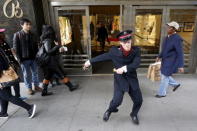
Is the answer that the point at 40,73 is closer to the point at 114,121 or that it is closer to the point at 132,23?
the point at 114,121

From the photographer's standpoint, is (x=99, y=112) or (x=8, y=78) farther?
(x=99, y=112)

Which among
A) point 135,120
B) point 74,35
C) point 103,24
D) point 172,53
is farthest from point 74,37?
point 103,24

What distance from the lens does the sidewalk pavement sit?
9.60 feet

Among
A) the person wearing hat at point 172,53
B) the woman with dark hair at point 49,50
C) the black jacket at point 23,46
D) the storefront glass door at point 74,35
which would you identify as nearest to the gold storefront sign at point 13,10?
the black jacket at point 23,46

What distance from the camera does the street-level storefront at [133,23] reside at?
15.7ft

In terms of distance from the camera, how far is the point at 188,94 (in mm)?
3963

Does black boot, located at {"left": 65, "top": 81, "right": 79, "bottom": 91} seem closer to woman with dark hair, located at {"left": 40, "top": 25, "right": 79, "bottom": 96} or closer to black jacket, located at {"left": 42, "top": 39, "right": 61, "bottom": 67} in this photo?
woman with dark hair, located at {"left": 40, "top": 25, "right": 79, "bottom": 96}

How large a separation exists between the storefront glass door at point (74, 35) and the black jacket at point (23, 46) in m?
1.35

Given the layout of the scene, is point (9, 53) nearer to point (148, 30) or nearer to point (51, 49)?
point (51, 49)

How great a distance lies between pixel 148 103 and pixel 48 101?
87.2 inches

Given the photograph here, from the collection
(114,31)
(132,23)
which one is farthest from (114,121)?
(114,31)

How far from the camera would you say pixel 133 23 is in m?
4.96

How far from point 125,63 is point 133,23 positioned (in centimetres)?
276

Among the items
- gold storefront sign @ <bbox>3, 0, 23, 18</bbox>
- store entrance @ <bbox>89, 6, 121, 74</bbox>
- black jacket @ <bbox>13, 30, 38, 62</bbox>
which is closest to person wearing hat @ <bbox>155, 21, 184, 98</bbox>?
black jacket @ <bbox>13, 30, 38, 62</bbox>
